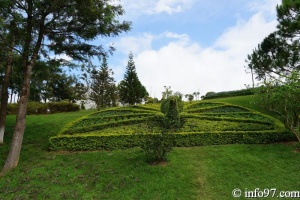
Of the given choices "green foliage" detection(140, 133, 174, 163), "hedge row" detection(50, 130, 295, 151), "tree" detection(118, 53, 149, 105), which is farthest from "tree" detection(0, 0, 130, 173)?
"tree" detection(118, 53, 149, 105)

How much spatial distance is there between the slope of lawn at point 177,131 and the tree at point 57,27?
7.19 ft

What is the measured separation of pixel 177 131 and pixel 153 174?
3374 mm

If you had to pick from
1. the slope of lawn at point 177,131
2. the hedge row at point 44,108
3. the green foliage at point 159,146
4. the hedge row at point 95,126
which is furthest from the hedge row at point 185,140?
the hedge row at point 44,108

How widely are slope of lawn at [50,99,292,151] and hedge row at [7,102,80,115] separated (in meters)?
9.47

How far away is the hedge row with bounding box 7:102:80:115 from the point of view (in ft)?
65.4

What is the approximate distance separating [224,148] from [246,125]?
249 cm

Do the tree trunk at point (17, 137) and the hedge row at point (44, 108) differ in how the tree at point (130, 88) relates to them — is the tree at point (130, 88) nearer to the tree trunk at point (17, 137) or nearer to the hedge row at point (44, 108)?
the hedge row at point (44, 108)

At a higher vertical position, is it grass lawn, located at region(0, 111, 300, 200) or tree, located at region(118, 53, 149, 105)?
tree, located at region(118, 53, 149, 105)

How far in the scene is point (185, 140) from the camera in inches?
375

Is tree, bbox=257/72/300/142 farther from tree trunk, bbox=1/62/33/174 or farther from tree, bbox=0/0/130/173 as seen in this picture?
tree trunk, bbox=1/62/33/174

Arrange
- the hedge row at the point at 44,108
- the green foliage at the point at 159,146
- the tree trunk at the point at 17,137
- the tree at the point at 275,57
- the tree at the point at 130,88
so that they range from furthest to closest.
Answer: the tree at the point at 130,88
the hedge row at the point at 44,108
the tree at the point at 275,57
the tree trunk at the point at 17,137
the green foliage at the point at 159,146

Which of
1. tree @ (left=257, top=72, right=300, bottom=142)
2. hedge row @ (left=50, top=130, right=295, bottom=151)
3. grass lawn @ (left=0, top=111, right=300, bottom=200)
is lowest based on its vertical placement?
grass lawn @ (left=0, top=111, right=300, bottom=200)

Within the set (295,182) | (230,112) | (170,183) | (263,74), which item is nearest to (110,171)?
(170,183)

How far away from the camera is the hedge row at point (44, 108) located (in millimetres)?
19934
